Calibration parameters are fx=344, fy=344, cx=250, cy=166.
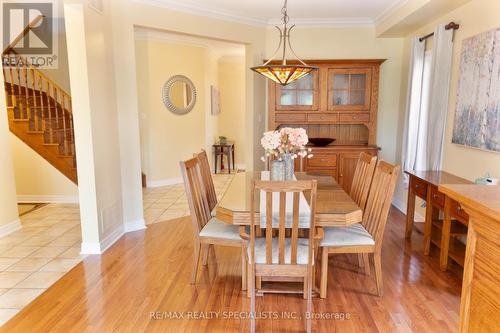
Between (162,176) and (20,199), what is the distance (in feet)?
7.36

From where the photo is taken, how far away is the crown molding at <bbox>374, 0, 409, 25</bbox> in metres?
3.92

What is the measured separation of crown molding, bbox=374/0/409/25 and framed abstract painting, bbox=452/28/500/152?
3.18 ft

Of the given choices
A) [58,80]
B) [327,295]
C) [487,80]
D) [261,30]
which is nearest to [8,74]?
[58,80]

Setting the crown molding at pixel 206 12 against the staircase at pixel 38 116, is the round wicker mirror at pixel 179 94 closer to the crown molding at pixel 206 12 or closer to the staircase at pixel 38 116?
the staircase at pixel 38 116

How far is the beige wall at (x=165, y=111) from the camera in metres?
6.09

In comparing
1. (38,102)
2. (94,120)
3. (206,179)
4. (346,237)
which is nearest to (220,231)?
(206,179)

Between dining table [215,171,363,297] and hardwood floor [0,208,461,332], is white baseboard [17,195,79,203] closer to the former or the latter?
hardwood floor [0,208,461,332]

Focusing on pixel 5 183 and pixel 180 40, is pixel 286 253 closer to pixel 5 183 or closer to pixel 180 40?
pixel 5 183

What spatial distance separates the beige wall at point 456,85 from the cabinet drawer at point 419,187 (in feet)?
1.26

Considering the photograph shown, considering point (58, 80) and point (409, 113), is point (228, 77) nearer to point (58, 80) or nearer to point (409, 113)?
point (58, 80)

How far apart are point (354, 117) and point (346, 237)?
2.72m

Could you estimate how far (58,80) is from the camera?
5910 millimetres

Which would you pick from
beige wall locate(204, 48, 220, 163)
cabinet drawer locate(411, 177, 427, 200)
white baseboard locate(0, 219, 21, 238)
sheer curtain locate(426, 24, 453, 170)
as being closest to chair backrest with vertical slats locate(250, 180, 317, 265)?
cabinet drawer locate(411, 177, 427, 200)

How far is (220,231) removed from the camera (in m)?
2.66
